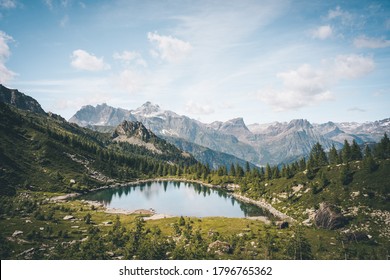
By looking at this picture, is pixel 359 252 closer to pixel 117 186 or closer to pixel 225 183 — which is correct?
pixel 225 183

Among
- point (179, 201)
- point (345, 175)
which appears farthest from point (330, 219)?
point (179, 201)

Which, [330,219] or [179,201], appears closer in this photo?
[330,219]

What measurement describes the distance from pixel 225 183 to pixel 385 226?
125759mm

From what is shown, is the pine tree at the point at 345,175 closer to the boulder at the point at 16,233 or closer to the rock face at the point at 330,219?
the rock face at the point at 330,219

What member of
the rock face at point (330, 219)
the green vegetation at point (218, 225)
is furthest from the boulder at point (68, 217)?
the rock face at point (330, 219)

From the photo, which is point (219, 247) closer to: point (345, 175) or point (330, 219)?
point (330, 219)

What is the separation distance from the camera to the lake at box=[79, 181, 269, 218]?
126 m

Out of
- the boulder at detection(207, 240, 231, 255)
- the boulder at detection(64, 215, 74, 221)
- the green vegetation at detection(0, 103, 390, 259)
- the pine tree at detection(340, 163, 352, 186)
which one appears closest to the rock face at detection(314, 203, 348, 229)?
the green vegetation at detection(0, 103, 390, 259)

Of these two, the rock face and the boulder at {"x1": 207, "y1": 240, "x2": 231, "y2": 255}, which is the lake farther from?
the boulder at {"x1": 207, "y1": 240, "x2": 231, "y2": 255}

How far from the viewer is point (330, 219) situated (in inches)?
3140

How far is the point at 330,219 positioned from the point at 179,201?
89.4 metres

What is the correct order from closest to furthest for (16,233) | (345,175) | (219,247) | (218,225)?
(219,247), (16,233), (218,225), (345,175)

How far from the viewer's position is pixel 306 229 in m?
80.9
